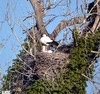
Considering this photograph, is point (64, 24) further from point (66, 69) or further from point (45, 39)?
point (66, 69)

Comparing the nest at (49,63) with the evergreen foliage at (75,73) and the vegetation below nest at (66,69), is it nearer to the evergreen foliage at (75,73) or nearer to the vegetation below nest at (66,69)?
the vegetation below nest at (66,69)

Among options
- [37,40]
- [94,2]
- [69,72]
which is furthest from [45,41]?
[94,2]

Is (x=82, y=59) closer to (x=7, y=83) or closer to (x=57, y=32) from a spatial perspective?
(x=57, y=32)

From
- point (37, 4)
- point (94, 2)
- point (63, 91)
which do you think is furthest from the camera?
point (37, 4)

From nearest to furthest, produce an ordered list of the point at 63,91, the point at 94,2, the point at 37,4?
the point at 63,91 → the point at 94,2 → the point at 37,4

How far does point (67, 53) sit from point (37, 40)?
3.94 ft

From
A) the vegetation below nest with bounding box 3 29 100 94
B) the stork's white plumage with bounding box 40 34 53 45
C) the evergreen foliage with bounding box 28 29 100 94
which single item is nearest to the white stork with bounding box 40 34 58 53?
the stork's white plumage with bounding box 40 34 53 45

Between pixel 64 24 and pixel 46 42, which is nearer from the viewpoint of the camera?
pixel 46 42

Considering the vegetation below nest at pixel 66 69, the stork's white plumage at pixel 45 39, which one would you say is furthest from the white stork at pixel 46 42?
the vegetation below nest at pixel 66 69

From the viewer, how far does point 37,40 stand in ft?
41.5

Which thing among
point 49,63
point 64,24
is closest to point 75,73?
point 49,63

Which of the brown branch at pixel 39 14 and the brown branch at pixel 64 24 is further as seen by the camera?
the brown branch at pixel 39 14

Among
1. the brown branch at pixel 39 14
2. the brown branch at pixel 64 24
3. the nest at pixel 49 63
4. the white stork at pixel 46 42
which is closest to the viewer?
the nest at pixel 49 63

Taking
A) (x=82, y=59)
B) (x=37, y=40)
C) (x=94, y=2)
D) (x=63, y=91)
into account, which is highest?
(x=94, y=2)
